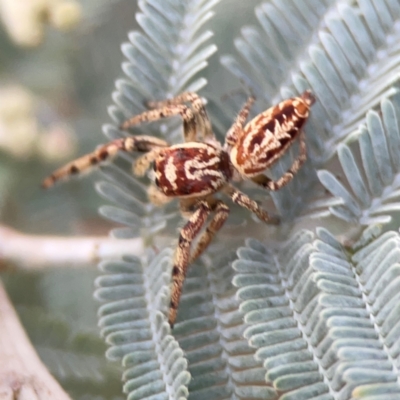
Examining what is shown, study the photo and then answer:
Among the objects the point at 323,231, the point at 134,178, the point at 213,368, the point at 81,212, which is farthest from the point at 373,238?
the point at 81,212

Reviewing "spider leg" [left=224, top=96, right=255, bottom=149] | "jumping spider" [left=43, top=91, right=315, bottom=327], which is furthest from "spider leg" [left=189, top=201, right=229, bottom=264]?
"spider leg" [left=224, top=96, right=255, bottom=149]

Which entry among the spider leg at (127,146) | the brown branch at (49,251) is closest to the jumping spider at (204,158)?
the spider leg at (127,146)

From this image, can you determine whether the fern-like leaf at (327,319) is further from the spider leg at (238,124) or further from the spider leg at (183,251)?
the spider leg at (238,124)

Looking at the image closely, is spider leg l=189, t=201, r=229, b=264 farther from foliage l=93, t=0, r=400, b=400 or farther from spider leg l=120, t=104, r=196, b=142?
spider leg l=120, t=104, r=196, b=142

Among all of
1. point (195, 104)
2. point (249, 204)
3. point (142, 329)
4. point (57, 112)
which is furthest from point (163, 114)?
point (57, 112)

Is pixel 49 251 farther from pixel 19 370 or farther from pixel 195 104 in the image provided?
pixel 195 104

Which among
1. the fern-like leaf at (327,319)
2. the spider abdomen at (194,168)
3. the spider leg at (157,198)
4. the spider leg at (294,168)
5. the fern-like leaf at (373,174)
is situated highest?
the spider abdomen at (194,168)
